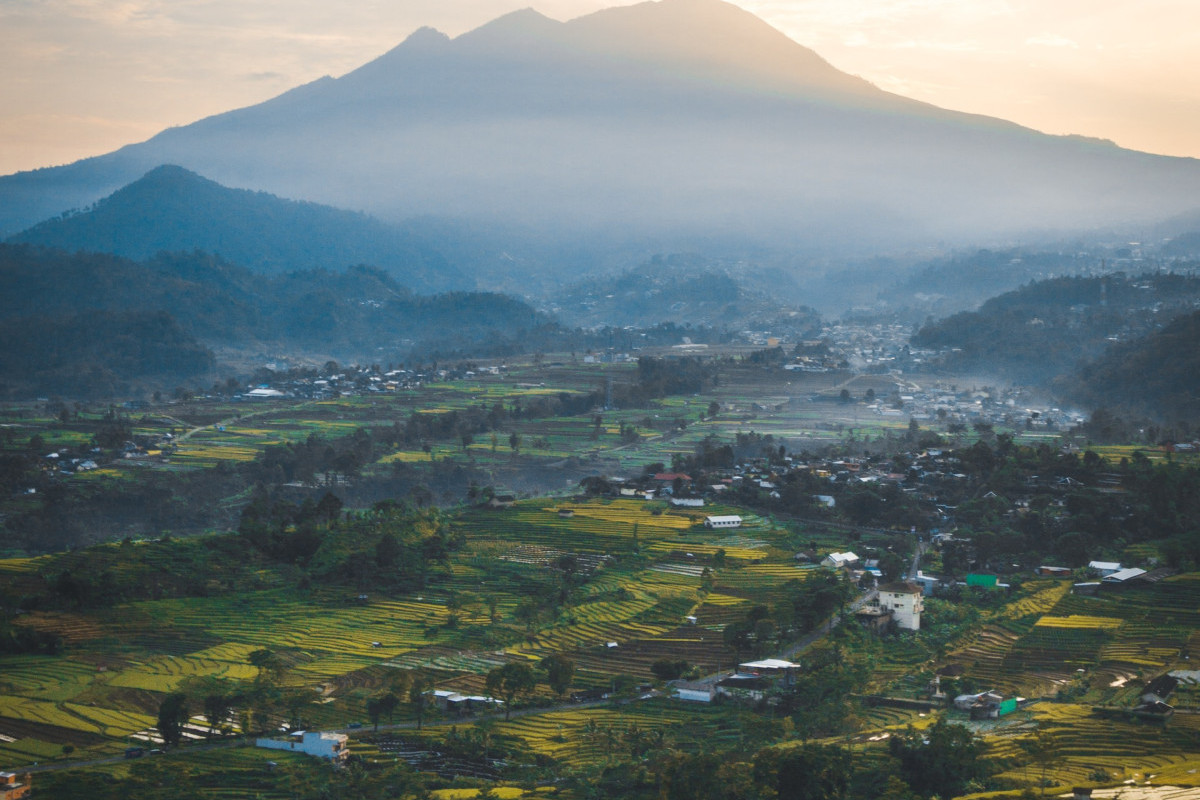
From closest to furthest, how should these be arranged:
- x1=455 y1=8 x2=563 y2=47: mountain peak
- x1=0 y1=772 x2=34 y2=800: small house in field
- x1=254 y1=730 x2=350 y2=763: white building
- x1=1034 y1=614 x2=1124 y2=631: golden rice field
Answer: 1. x1=0 y1=772 x2=34 y2=800: small house in field
2. x1=254 y1=730 x2=350 y2=763: white building
3. x1=1034 y1=614 x2=1124 y2=631: golden rice field
4. x1=455 y1=8 x2=563 y2=47: mountain peak

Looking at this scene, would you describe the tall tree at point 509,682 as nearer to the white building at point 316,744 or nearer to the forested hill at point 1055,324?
the white building at point 316,744

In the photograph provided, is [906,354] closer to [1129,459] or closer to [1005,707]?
[1129,459]

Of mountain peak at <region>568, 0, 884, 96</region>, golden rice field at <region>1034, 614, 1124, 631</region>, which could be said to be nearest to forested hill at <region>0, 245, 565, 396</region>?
golden rice field at <region>1034, 614, 1124, 631</region>

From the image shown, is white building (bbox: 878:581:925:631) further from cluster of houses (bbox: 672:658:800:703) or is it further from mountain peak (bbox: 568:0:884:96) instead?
mountain peak (bbox: 568:0:884:96)

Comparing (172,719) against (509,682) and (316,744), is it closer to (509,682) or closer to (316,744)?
(316,744)

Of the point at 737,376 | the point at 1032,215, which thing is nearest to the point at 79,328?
the point at 737,376

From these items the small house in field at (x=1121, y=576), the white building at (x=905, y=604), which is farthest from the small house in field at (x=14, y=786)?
the small house in field at (x=1121, y=576)
